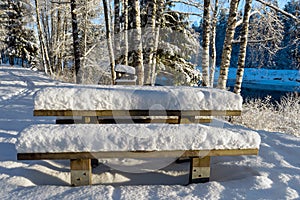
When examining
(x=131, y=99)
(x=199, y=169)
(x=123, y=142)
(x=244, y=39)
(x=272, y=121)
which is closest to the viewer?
(x=123, y=142)

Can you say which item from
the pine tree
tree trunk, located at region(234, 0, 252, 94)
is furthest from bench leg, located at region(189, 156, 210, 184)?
the pine tree

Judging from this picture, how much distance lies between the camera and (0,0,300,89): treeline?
22.8ft

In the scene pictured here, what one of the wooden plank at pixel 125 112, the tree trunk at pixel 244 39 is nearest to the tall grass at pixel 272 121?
the tree trunk at pixel 244 39

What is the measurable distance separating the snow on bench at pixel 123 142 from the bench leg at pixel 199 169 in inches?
1.7

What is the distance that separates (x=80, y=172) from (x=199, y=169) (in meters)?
1.14

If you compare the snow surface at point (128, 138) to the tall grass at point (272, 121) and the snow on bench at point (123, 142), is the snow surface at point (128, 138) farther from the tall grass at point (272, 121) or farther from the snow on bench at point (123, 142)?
the tall grass at point (272, 121)

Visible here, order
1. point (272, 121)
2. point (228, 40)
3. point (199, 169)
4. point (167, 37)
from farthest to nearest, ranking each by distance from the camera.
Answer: point (167, 37)
point (272, 121)
point (228, 40)
point (199, 169)

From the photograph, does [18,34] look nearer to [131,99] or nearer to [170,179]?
[131,99]

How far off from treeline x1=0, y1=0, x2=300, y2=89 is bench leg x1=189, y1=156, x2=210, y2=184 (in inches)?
185

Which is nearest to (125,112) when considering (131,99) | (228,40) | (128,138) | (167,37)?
(131,99)

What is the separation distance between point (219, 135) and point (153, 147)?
613mm

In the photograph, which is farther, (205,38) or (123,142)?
(205,38)

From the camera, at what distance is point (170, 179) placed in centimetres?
273

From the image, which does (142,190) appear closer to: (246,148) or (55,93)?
(246,148)
